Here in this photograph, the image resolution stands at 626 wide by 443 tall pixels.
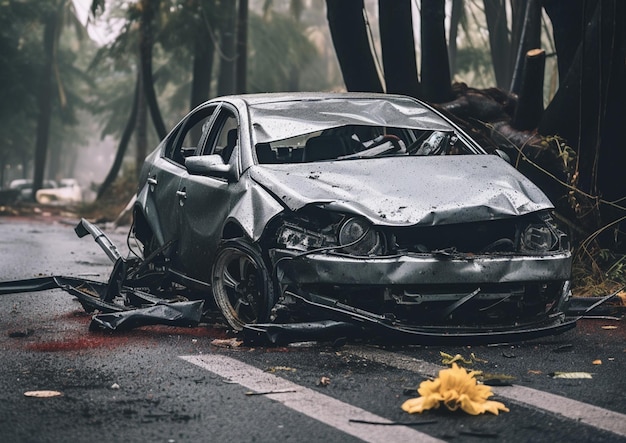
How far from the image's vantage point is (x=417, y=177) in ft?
22.6

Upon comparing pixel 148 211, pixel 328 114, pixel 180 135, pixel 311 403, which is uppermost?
pixel 328 114

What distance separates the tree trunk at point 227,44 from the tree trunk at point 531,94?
13.4 meters

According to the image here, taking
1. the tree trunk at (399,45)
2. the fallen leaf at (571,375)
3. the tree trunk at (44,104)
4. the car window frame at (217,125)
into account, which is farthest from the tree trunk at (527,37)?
the tree trunk at (44,104)

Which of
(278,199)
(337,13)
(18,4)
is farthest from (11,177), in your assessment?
(278,199)

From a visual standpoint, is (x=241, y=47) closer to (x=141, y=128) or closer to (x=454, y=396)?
(x=141, y=128)

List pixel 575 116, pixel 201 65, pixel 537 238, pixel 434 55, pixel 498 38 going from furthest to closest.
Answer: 1. pixel 201 65
2. pixel 498 38
3. pixel 434 55
4. pixel 575 116
5. pixel 537 238

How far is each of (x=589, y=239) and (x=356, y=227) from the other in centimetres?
379

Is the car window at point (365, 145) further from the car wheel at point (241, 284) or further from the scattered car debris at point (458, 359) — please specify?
the scattered car debris at point (458, 359)

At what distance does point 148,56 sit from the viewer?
1041 inches

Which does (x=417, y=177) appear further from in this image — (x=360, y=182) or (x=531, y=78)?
(x=531, y=78)

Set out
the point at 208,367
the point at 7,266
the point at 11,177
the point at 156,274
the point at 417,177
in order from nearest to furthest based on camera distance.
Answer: the point at 208,367 < the point at 417,177 < the point at 156,274 < the point at 7,266 < the point at 11,177

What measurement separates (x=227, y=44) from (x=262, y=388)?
87.4ft

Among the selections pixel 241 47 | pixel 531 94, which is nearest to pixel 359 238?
pixel 531 94

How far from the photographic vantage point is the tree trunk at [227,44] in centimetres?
2853
